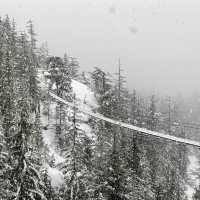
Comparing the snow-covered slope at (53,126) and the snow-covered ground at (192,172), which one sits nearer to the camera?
the snow-covered slope at (53,126)

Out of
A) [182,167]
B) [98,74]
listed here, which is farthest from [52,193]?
[182,167]

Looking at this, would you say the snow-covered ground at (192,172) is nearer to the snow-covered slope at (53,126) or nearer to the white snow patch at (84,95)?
the snow-covered slope at (53,126)

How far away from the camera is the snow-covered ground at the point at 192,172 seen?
252 feet

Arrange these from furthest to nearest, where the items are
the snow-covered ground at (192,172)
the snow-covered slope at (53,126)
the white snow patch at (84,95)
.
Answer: the snow-covered ground at (192,172), the white snow patch at (84,95), the snow-covered slope at (53,126)

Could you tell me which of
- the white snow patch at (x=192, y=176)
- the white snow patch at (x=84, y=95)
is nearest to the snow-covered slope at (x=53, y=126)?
the white snow patch at (x=84, y=95)

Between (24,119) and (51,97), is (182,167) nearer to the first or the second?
(51,97)

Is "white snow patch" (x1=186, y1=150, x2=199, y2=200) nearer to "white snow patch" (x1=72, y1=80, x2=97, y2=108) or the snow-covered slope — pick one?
the snow-covered slope

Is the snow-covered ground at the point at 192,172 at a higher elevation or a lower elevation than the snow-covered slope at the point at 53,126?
lower

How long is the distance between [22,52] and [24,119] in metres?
41.9

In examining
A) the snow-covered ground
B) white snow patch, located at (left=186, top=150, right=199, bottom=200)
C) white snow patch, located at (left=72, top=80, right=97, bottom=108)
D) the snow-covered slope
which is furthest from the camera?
the snow-covered ground

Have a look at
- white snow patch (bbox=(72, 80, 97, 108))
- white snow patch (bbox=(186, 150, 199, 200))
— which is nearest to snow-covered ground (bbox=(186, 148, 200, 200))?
white snow patch (bbox=(186, 150, 199, 200))

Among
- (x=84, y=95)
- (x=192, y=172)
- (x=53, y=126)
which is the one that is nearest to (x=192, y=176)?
(x=192, y=172)

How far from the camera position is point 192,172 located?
8862 cm

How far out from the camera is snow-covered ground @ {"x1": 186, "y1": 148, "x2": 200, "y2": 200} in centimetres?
7669
